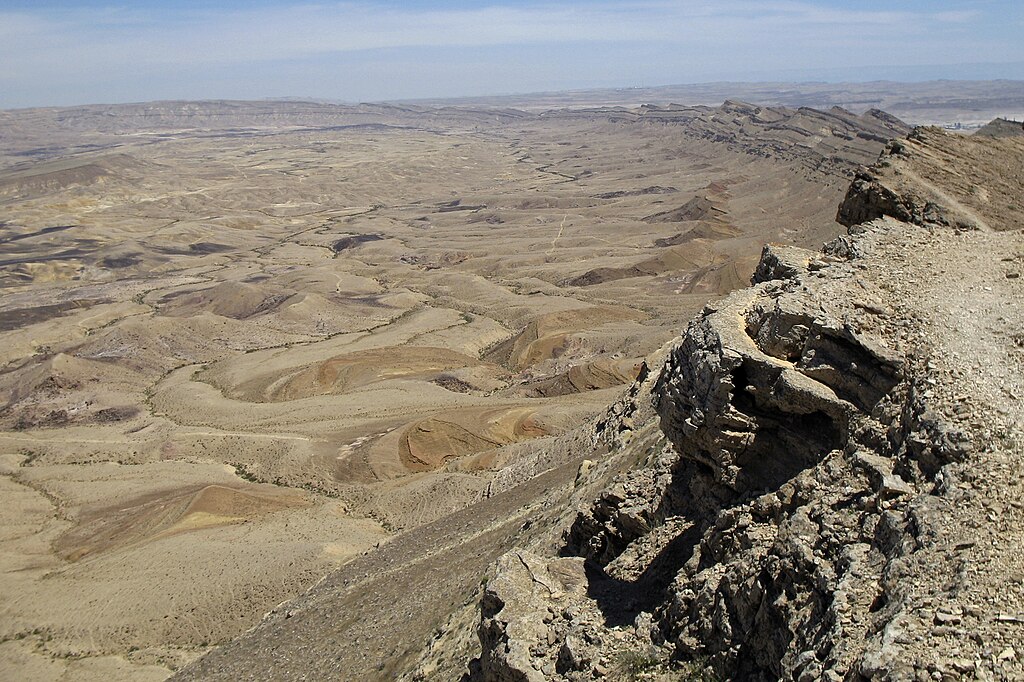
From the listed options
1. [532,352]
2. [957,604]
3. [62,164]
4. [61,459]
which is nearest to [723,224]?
[532,352]

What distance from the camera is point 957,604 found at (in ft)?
22.7

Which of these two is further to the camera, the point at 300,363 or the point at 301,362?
the point at 301,362

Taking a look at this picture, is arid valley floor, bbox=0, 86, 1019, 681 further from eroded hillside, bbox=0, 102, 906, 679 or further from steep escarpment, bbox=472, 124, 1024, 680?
steep escarpment, bbox=472, 124, 1024, 680

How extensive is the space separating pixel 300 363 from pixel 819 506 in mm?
44088

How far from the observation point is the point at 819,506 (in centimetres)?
927

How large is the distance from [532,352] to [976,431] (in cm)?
4106

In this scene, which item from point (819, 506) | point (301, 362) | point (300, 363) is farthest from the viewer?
point (301, 362)

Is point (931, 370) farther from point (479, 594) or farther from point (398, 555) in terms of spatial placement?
point (398, 555)

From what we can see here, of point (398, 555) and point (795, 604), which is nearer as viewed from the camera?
point (795, 604)

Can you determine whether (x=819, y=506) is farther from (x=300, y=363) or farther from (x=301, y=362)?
(x=301, y=362)

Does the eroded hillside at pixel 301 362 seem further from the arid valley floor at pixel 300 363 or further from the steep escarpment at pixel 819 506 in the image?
the steep escarpment at pixel 819 506

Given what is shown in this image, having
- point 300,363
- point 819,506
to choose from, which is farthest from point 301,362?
point 819,506

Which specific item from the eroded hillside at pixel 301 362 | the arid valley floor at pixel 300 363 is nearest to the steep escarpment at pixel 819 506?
the arid valley floor at pixel 300 363

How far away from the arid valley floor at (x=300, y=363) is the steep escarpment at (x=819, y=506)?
5373mm
